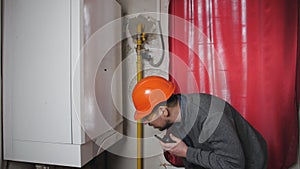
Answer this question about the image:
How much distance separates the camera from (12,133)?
134 centimetres

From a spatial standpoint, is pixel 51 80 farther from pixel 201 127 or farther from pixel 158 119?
pixel 201 127

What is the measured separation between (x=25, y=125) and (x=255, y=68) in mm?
1373

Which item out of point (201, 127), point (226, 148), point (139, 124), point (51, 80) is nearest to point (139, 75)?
point (139, 124)

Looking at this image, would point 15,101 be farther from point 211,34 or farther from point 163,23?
point 211,34

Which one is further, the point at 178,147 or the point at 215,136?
the point at 178,147

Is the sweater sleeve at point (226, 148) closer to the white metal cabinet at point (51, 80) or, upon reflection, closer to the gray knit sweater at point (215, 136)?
the gray knit sweater at point (215, 136)

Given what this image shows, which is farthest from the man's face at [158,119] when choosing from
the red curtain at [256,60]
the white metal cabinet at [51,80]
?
the red curtain at [256,60]

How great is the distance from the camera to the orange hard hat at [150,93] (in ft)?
3.57

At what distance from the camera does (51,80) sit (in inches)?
49.3

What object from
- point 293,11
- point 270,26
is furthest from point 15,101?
Result: point 293,11

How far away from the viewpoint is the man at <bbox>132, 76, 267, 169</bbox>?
0.98 metres

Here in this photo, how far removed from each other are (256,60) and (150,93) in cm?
79

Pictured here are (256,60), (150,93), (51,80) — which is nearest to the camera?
(150,93)

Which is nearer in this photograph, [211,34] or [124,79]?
[211,34]
